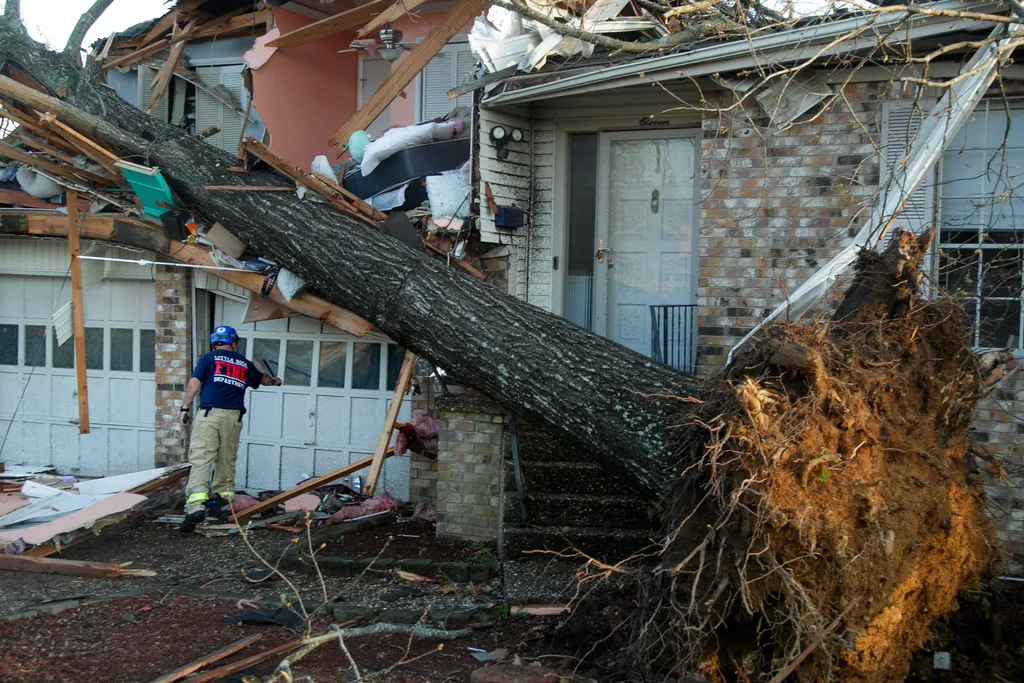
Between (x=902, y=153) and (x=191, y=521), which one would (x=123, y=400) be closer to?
(x=191, y=521)

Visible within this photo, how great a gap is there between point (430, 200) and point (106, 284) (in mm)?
4415

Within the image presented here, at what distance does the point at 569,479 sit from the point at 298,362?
12.9 ft

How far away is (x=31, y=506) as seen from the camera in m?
8.38

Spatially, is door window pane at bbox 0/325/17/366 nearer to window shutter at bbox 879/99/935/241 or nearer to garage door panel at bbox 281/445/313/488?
garage door panel at bbox 281/445/313/488

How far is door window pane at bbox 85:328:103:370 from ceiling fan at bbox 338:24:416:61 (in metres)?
4.21

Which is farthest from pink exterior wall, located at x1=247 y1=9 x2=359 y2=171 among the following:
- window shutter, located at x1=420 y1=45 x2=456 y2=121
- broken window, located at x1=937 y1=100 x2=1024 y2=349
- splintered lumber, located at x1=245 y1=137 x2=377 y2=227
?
broken window, located at x1=937 y1=100 x2=1024 y2=349

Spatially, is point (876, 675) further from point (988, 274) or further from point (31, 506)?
point (31, 506)

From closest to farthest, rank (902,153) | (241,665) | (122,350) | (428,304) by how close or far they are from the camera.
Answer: (241,665) < (428,304) < (902,153) < (122,350)

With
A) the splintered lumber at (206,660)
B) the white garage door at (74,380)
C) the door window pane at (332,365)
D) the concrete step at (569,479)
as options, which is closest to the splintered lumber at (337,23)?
the door window pane at (332,365)

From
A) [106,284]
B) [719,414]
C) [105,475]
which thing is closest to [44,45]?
[106,284]

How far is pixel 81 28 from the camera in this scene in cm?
919

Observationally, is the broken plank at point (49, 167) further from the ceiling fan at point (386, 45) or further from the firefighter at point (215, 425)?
the ceiling fan at point (386, 45)

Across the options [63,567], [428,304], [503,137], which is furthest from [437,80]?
[63,567]

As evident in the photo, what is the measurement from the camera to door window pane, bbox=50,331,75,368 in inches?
434
